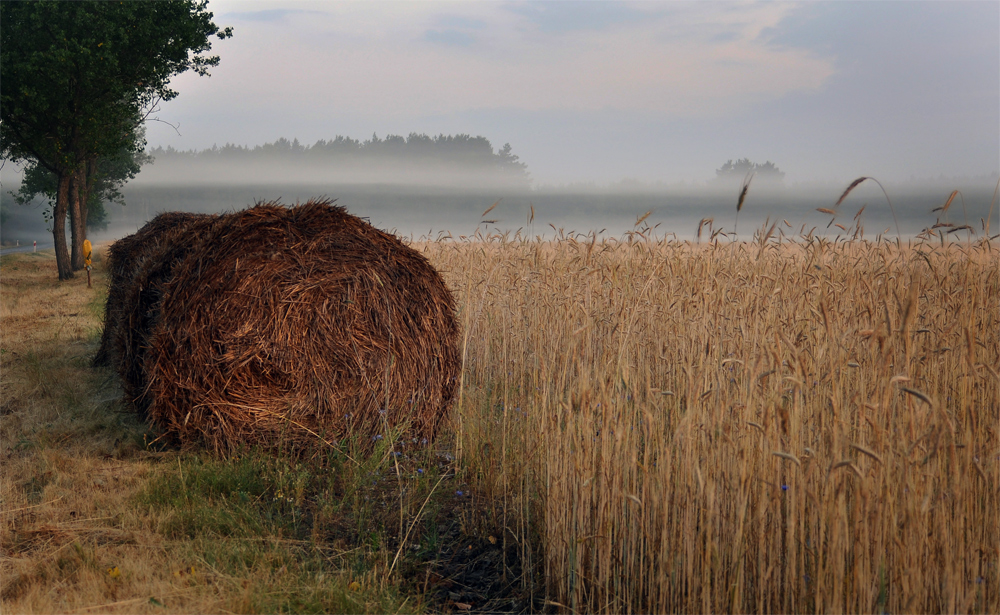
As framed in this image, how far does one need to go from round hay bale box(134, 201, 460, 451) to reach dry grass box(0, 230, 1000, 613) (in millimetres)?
395

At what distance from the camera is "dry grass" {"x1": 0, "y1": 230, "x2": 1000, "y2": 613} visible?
236cm

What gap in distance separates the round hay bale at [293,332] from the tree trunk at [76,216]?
58.4ft

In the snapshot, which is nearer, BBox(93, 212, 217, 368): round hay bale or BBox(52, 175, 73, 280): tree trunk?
BBox(93, 212, 217, 368): round hay bale

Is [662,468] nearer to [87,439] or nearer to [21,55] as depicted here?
[87,439]

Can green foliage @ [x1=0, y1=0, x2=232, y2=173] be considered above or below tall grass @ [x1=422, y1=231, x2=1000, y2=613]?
above

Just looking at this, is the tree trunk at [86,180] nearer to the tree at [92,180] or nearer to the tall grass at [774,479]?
the tree at [92,180]

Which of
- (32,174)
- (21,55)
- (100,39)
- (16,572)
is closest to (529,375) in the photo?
(16,572)

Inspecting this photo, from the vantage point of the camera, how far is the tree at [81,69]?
16344mm

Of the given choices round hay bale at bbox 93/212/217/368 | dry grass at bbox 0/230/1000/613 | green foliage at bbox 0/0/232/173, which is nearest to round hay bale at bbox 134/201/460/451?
dry grass at bbox 0/230/1000/613

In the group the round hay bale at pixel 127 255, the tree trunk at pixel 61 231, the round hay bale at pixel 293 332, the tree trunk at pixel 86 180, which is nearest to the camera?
the round hay bale at pixel 293 332

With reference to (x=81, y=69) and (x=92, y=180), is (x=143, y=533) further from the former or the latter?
(x=92, y=180)

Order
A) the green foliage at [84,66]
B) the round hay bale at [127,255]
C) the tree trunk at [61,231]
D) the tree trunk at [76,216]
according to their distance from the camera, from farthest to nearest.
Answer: the tree trunk at [76,216]
the tree trunk at [61,231]
the green foliage at [84,66]
the round hay bale at [127,255]

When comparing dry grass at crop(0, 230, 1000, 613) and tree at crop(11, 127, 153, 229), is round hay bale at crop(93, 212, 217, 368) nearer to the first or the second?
dry grass at crop(0, 230, 1000, 613)

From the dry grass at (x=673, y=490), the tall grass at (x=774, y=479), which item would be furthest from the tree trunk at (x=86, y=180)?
the tall grass at (x=774, y=479)
